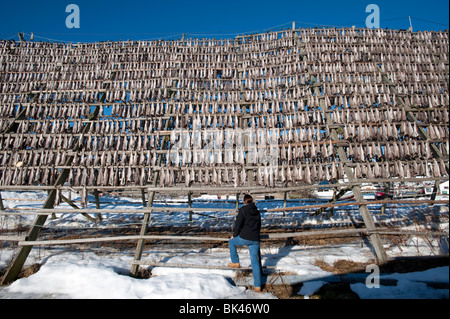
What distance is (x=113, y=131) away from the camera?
855 centimetres

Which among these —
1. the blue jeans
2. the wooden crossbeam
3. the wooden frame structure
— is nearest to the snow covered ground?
the blue jeans

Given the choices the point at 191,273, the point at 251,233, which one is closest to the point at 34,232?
the point at 191,273

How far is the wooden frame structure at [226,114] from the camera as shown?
283 inches

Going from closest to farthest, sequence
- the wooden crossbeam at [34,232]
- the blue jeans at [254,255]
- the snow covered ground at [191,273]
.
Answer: the snow covered ground at [191,273] < the blue jeans at [254,255] < the wooden crossbeam at [34,232]

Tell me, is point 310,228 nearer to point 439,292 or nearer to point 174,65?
point 439,292

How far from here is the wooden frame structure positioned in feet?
23.5

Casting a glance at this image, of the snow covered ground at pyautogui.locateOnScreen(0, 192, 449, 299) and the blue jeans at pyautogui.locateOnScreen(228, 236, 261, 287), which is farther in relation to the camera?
the blue jeans at pyautogui.locateOnScreen(228, 236, 261, 287)

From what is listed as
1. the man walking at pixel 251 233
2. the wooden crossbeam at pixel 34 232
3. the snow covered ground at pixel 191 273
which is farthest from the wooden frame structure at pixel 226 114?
the man walking at pixel 251 233

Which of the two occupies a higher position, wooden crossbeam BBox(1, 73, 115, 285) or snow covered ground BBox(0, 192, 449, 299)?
wooden crossbeam BBox(1, 73, 115, 285)

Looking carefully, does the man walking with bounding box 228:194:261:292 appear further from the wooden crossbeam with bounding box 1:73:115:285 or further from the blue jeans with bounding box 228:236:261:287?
the wooden crossbeam with bounding box 1:73:115:285

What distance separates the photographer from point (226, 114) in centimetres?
852

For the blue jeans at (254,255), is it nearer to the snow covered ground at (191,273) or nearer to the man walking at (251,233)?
the man walking at (251,233)
